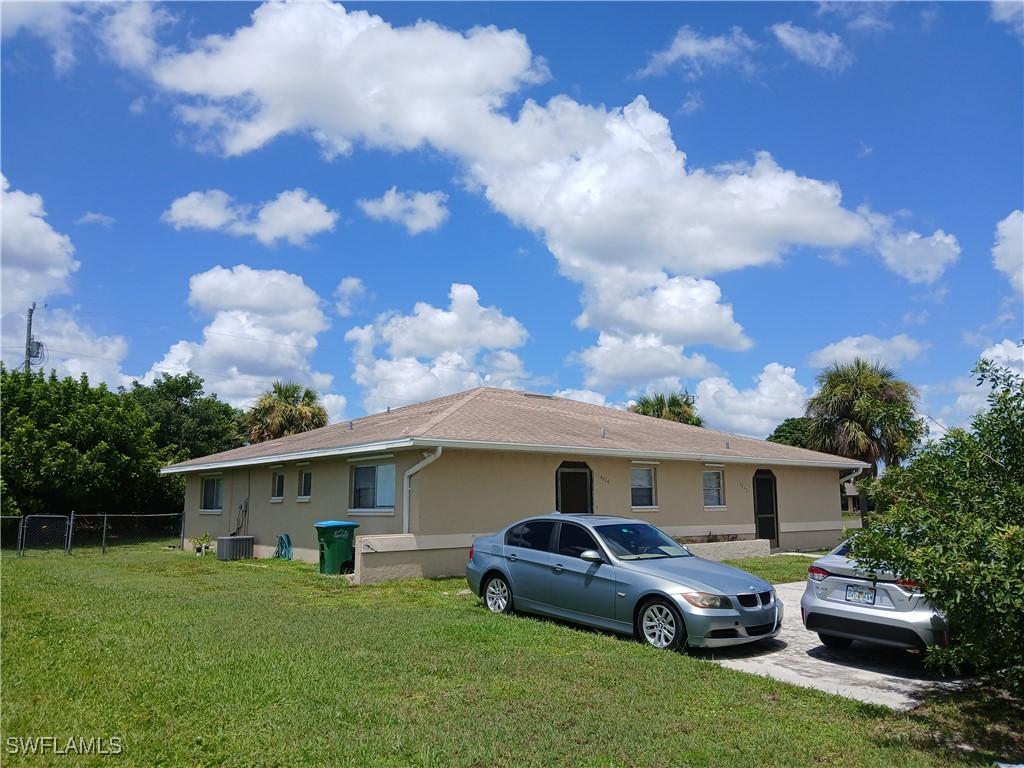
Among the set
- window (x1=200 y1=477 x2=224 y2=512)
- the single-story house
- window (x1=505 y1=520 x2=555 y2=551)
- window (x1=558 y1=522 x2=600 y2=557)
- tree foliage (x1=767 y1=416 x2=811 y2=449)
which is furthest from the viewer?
tree foliage (x1=767 y1=416 x2=811 y2=449)

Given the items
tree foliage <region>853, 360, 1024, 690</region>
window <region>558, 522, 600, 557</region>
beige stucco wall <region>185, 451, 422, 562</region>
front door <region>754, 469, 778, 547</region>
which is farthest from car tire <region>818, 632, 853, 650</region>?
front door <region>754, 469, 778, 547</region>

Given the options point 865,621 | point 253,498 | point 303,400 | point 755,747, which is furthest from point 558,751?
point 303,400

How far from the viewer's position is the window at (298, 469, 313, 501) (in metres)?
18.6

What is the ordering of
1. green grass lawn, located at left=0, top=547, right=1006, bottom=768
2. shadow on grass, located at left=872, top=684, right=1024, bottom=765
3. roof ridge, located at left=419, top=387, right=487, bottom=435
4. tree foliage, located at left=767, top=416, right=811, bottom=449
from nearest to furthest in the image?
green grass lawn, located at left=0, top=547, right=1006, bottom=768 < shadow on grass, located at left=872, top=684, right=1024, bottom=765 < roof ridge, located at left=419, top=387, right=487, bottom=435 < tree foliage, located at left=767, top=416, right=811, bottom=449

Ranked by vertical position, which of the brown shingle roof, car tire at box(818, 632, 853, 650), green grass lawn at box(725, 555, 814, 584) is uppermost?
the brown shingle roof

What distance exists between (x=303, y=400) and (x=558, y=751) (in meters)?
30.3

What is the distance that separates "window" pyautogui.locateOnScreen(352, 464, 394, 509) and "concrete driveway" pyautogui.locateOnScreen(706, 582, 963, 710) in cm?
870

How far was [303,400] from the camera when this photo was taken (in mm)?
33719

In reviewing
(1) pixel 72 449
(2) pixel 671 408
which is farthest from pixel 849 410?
(1) pixel 72 449

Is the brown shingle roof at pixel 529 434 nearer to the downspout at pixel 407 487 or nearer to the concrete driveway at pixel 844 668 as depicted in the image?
the downspout at pixel 407 487

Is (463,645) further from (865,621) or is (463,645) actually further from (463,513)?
(463,513)

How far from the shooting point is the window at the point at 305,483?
61.0 ft

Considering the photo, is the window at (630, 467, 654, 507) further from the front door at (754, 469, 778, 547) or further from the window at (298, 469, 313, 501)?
the window at (298, 469, 313, 501)

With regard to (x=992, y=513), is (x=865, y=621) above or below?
below
